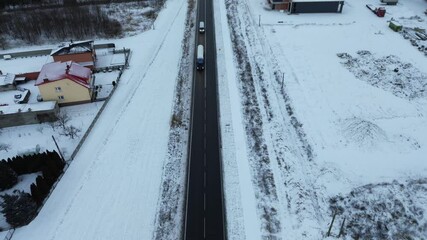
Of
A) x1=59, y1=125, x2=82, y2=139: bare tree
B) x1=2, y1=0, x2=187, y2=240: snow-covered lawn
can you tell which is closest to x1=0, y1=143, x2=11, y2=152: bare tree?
x1=59, y1=125, x2=82, y2=139: bare tree

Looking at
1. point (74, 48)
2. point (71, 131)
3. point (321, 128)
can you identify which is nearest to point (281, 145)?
point (321, 128)

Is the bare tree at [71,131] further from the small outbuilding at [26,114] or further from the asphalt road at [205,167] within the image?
the asphalt road at [205,167]

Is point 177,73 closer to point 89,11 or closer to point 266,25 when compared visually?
point 266,25

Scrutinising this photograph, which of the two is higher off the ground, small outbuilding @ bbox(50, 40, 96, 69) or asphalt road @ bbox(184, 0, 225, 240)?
small outbuilding @ bbox(50, 40, 96, 69)

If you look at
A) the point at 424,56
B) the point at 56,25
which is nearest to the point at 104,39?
the point at 56,25

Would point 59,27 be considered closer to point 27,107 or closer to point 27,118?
point 27,107

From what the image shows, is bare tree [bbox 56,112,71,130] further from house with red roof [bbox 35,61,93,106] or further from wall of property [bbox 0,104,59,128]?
house with red roof [bbox 35,61,93,106]
